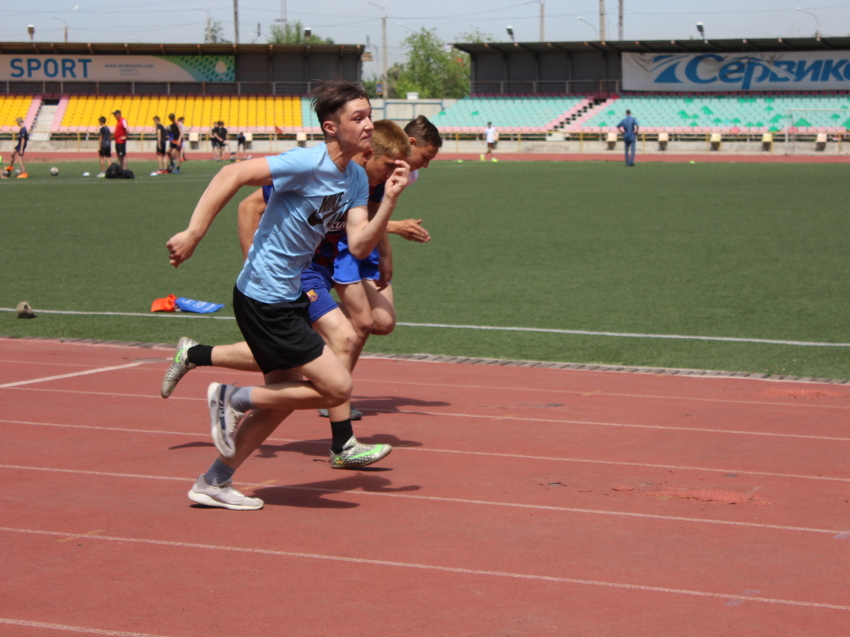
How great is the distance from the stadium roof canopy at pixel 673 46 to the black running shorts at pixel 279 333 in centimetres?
5706

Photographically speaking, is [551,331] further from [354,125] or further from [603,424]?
[354,125]

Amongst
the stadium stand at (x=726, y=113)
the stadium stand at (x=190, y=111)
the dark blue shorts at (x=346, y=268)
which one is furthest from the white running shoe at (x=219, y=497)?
the stadium stand at (x=190, y=111)

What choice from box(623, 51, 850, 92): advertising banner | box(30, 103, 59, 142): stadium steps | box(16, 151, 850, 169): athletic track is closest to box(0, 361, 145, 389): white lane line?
box(16, 151, 850, 169): athletic track

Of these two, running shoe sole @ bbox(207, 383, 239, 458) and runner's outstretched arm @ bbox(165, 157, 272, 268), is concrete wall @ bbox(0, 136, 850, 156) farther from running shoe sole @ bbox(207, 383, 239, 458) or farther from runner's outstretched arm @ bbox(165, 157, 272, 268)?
runner's outstretched arm @ bbox(165, 157, 272, 268)

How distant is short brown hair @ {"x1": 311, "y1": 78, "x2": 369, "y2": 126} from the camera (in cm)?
402

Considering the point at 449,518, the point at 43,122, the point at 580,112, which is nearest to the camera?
the point at 449,518

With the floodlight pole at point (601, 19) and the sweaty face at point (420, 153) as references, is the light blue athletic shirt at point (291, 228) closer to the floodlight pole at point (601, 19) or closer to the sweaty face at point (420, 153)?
the sweaty face at point (420, 153)

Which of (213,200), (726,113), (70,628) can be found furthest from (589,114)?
(70,628)

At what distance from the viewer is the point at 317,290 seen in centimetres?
512

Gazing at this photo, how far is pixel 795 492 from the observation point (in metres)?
4.62

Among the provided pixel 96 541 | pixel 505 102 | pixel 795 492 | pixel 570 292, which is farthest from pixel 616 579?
pixel 505 102

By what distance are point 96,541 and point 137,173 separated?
32406mm

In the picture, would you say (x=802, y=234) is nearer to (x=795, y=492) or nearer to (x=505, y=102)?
(x=795, y=492)

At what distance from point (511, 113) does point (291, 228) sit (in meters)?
57.5
